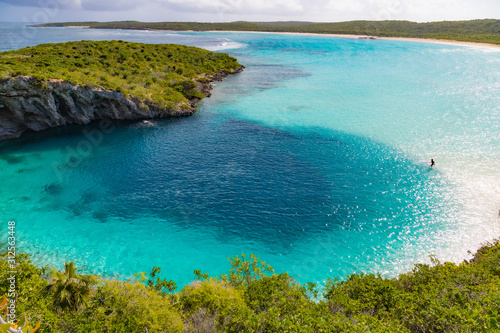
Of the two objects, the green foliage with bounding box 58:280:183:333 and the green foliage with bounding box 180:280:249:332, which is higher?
the green foliage with bounding box 58:280:183:333

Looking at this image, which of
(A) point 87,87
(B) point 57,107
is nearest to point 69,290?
(A) point 87,87

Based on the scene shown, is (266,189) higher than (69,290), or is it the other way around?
(69,290)

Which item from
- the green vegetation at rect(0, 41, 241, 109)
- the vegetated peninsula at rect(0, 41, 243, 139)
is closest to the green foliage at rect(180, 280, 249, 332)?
the vegetated peninsula at rect(0, 41, 243, 139)

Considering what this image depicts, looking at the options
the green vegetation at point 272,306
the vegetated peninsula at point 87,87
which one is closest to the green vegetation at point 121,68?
the vegetated peninsula at point 87,87

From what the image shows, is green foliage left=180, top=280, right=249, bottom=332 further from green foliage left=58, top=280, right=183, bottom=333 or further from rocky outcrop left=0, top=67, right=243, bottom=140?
rocky outcrop left=0, top=67, right=243, bottom=140

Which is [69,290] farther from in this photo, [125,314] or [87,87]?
[87,87]

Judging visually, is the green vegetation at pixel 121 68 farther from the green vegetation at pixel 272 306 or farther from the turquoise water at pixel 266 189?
the green vegetation at pixel 272 306

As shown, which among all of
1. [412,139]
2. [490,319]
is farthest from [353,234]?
[412,139]
